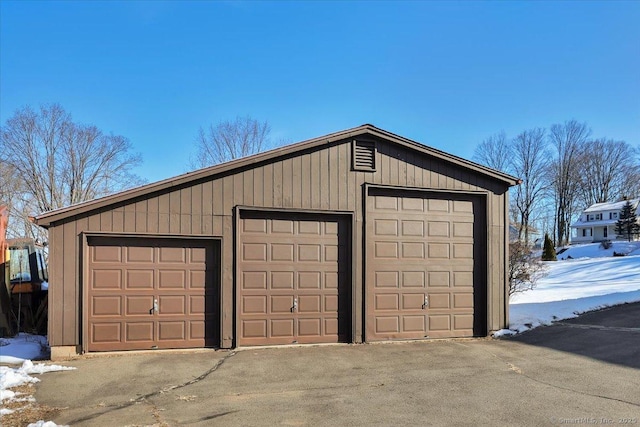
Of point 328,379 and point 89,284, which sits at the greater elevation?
point 89,284

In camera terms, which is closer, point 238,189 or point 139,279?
point 139,279

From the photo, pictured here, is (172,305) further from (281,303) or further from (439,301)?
(439,301)

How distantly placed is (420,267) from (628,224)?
49.5 metres

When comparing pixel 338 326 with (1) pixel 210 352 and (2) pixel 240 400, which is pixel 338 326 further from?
(2) pixel 240 400

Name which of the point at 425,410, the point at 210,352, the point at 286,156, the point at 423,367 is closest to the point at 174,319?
the point at 210,352

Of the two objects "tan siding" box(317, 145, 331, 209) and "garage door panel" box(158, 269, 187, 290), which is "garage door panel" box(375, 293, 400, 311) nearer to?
"tan siding" box(317, 145, 331, 209)

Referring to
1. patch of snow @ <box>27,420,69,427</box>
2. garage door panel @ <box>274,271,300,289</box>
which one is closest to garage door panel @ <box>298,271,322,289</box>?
garage door panel @ <box>274,271,300,289</box>

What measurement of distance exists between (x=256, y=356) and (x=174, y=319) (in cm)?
173

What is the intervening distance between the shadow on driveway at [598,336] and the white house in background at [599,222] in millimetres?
47844

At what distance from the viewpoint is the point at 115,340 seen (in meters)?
8.57

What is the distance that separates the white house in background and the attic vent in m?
52.5

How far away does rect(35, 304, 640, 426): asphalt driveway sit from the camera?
5.31 m

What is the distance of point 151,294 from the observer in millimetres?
8797

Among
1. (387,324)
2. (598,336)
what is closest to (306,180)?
(387,324)
